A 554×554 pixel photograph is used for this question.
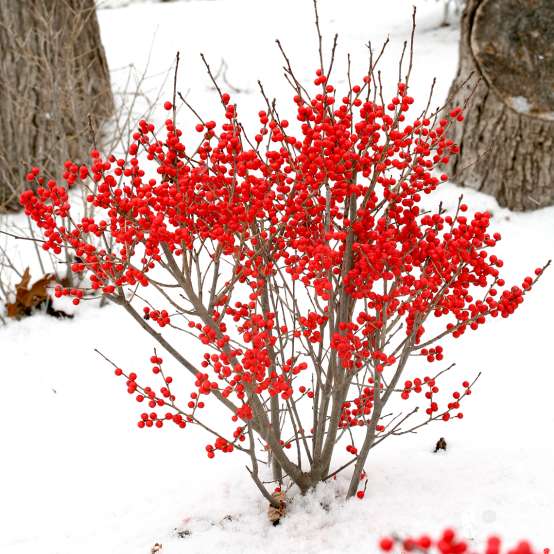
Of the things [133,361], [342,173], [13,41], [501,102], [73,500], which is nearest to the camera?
[342,173]

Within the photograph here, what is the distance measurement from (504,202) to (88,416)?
3444 millimetres

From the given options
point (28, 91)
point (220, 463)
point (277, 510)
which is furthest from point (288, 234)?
point (28, 91)

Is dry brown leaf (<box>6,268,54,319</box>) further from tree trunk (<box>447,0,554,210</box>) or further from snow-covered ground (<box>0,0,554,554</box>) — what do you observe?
tree trunk (<box>447,0,554,210</box>)

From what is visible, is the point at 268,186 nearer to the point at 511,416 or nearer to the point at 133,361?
the point at 511,416

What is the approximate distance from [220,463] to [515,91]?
3337 millimetres

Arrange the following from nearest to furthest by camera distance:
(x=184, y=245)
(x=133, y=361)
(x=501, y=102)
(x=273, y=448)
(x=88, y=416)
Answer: (x=184, y=245), (x=273, y=448), (x=88, y=416), (x=133, y=361), (x=501, y=102)

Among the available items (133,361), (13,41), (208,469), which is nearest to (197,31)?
(13,41)

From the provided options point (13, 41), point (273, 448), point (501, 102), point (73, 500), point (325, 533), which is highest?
point (13, 41)

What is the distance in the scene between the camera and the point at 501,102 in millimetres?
4801

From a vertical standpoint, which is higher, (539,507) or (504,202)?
(504,202)

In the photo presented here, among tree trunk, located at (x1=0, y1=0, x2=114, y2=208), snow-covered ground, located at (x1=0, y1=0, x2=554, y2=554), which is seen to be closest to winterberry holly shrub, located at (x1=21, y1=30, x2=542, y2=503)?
snow-covered ground, located at (x1=0, y1=0, x2=554, y2=554)

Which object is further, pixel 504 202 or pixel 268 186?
pixel 504 202

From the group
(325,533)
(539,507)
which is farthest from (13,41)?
(539,507)

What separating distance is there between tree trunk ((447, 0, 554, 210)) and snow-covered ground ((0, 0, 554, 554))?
0.27 meters
